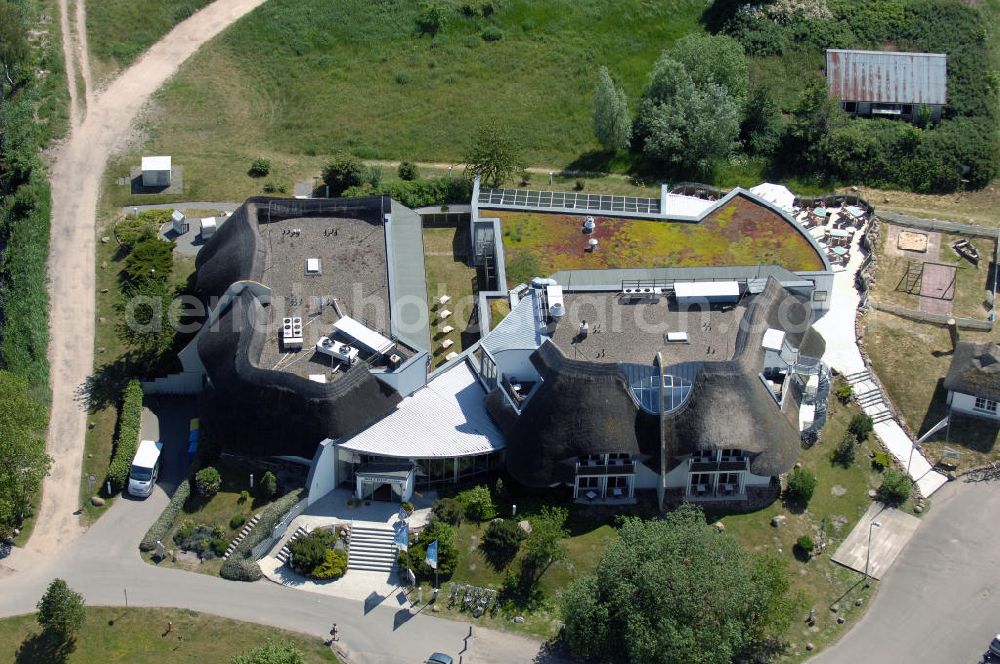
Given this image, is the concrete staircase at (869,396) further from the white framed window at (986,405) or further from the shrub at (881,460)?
the white framed window at (986,405)

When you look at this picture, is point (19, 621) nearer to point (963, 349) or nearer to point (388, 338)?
point (388, 338)

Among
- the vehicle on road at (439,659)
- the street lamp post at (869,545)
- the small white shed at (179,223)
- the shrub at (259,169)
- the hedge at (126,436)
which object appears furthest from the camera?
the shrub at (259,169)

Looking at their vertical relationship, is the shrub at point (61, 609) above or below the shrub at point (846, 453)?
below

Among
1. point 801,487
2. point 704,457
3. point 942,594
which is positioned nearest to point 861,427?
point 801,487

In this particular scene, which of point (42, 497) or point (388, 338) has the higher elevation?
point (388, 338)

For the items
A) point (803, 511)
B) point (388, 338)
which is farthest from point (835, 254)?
point (388, 338)

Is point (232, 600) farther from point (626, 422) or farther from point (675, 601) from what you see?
point (675, 601)

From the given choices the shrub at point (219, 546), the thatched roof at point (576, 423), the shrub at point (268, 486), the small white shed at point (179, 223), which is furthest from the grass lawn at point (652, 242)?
the shrub at point (219, 546)

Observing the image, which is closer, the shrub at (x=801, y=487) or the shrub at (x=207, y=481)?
the shrub at (x=207, y=481)
